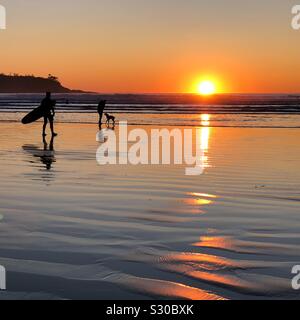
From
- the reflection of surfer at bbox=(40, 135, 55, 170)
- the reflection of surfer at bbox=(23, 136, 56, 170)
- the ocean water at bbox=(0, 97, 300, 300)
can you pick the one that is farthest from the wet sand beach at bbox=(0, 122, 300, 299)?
the reflection of surfer at bbox=(23, 136, 56, 170)

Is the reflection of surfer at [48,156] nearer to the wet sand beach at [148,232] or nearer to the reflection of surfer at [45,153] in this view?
the reflection of surfer at [45,153]

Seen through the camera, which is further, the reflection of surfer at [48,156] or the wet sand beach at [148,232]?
the reflection of surfer at [48,156]

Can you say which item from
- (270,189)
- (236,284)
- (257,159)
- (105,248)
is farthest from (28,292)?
(257,159)

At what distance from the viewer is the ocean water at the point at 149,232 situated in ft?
16.8

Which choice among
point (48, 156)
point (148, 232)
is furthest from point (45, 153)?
point (148, 232)

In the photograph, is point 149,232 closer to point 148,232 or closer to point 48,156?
point 148,232

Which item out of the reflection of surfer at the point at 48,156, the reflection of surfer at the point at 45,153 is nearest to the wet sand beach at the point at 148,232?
the reflection of surfer at the point at 48,156

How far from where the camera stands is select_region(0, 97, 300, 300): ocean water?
511cm

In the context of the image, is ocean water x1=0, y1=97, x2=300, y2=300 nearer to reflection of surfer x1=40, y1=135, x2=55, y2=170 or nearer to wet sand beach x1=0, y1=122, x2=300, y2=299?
wet sand beach x1=0, y1=122, x2=300, y2=299
